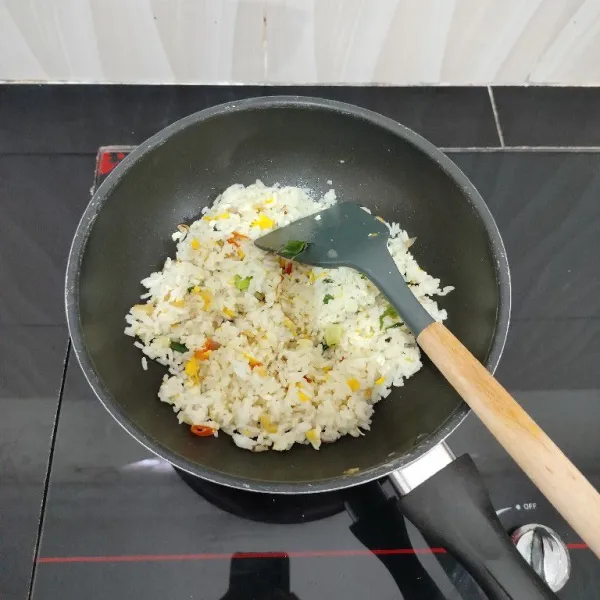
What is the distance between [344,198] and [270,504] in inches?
23.9

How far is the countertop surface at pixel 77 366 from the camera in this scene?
0.91m

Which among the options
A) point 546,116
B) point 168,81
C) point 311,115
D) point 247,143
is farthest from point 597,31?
point 168,81

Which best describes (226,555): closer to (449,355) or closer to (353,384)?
(353,384)

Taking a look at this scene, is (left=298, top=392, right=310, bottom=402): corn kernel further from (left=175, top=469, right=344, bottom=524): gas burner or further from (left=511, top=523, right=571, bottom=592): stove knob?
(left=511, top=523, right=571, bottom=592): stove knob

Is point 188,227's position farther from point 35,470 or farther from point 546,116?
point 546,116

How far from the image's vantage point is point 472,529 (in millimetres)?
786

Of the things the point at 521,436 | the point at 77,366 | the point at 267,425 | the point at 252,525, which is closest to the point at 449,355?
the point at 521,436

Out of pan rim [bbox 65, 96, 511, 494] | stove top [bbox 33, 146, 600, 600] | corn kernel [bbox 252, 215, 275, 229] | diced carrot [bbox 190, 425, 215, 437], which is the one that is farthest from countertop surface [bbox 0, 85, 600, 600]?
corn kernel [bbox 252, 215, 275, 229]

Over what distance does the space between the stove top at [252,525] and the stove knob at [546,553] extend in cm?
2

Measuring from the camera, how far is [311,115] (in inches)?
40.9

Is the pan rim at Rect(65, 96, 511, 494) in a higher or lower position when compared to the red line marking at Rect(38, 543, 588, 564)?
higher

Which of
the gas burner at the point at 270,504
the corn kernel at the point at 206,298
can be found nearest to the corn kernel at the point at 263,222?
the corn kernel at the point at 206,298

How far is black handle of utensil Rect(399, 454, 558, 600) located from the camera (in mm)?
743

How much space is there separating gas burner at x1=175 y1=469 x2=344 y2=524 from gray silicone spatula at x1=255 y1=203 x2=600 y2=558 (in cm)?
31
